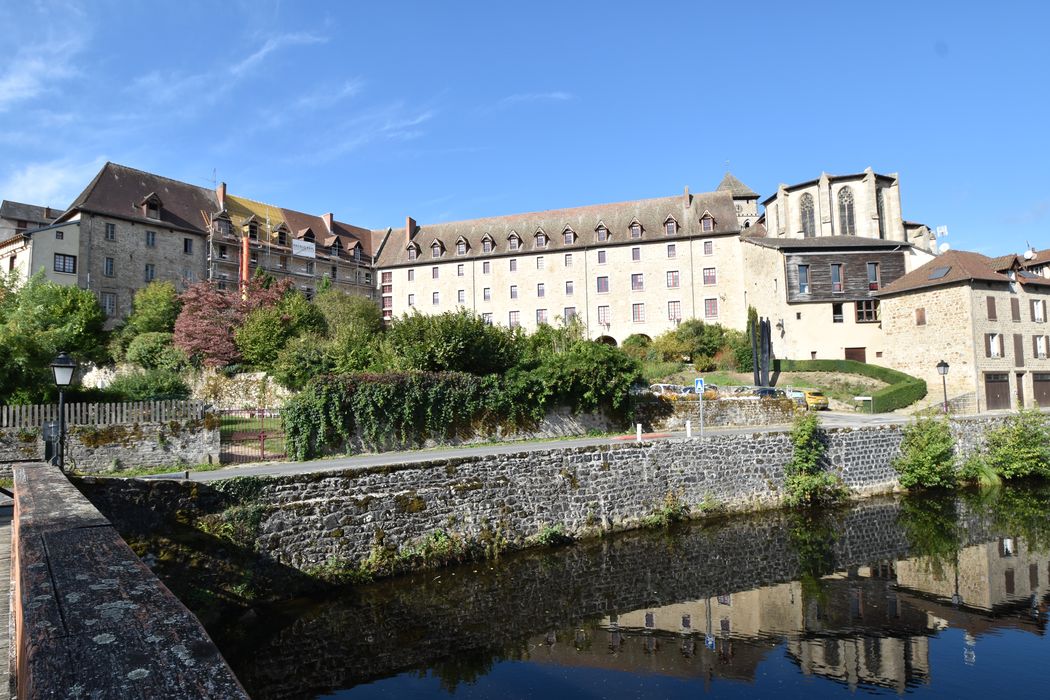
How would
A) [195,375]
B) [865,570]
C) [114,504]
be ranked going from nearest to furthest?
1. [114,504]
2. [865,570]
3. [195,375]

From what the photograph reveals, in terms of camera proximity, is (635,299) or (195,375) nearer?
(195,375)

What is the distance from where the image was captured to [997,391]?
104 ft

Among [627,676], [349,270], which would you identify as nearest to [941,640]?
[627,676]

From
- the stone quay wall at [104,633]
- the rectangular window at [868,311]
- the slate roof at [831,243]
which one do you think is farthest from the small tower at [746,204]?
the stone quay wall at [104,633]

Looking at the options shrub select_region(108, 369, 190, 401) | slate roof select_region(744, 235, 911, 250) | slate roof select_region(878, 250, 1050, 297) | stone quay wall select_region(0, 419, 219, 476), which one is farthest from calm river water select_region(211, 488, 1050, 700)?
slate roof select_region(744, 235, 911, 250)

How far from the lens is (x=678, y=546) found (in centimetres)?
1408

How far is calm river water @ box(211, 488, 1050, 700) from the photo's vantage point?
323 inches

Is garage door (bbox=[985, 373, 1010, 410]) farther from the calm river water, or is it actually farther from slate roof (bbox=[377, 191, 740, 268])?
the calm river water

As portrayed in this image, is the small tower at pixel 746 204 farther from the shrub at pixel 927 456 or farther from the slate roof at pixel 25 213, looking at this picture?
the slate roof at pixel 25 213

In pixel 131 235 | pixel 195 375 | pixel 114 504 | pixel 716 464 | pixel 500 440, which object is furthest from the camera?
pixel 131 235

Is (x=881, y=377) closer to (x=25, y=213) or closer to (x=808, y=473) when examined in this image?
(x=808, y=473)

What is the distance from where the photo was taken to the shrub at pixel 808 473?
17.8 meters

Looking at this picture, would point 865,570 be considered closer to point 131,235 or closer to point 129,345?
point 129,345

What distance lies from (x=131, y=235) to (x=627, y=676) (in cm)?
4573
